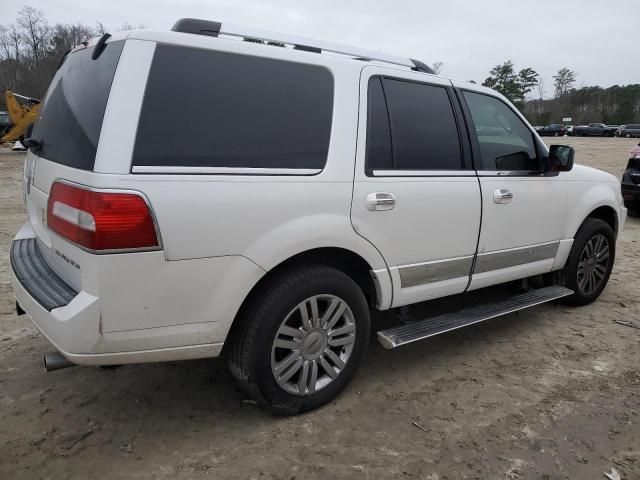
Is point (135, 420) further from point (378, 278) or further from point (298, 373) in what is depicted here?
point (378, 278)

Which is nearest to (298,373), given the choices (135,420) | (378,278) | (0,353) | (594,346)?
(378,278)

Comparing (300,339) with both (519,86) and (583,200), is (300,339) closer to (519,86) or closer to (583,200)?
(583,200)

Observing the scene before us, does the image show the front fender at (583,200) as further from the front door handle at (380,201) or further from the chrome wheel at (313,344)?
the chrome wheel at (313,344)

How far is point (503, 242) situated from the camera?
367cm

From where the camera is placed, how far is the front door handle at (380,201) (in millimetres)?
2848

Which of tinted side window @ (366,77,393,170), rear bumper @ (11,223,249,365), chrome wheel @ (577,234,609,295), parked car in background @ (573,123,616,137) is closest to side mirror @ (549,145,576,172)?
chrome wheel @ (577,234,609,295)

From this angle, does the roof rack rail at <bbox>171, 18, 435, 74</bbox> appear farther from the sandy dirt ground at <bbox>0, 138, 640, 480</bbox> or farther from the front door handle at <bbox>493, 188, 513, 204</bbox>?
the sandy dirt ground at <bbox>0, 138, 640, 480</bbox>

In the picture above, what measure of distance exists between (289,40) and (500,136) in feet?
5.97

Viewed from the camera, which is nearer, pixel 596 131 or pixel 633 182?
pixel 633 182

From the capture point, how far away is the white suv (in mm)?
2191

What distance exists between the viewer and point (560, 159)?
12.9 feet

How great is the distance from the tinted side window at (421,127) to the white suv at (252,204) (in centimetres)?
1

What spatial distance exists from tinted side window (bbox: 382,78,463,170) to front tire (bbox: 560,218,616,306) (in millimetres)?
1775

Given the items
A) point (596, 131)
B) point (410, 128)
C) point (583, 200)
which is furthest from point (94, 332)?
point (596, 131)
